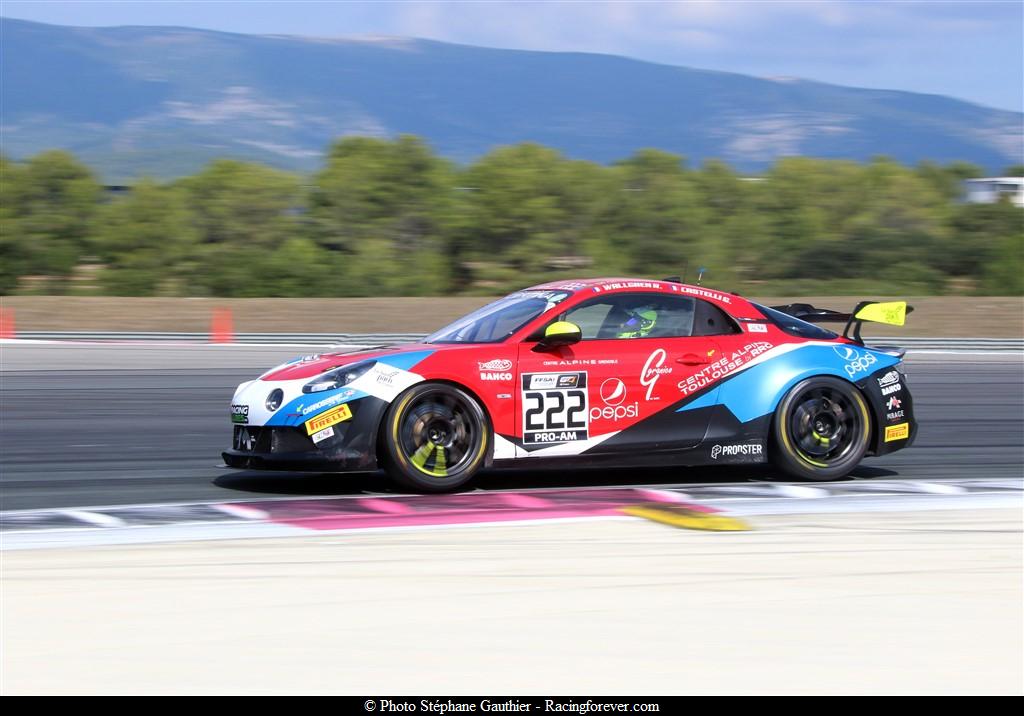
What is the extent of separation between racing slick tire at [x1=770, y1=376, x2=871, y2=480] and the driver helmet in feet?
3.28

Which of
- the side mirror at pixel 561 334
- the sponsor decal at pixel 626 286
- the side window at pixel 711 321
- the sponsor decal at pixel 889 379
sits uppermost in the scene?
the sponsor decal at pixel 626 286

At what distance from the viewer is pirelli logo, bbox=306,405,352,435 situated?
736 centimetres

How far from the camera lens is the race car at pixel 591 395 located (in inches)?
293

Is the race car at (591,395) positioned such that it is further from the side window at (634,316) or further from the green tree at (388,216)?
the green tree at (388,216)

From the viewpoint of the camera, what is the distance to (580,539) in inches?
248

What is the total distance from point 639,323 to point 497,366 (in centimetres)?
104

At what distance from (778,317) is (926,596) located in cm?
350

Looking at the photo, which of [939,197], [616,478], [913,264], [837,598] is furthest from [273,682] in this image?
[939,197]

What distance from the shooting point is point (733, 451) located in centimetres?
806

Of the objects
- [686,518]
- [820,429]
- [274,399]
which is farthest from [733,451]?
[274,399]


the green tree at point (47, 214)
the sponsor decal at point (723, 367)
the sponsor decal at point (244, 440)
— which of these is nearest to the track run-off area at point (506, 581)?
the sponsor decal at point (244, 440)

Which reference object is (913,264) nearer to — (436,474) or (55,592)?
(436,474)

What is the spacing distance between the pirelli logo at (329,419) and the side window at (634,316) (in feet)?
4.96

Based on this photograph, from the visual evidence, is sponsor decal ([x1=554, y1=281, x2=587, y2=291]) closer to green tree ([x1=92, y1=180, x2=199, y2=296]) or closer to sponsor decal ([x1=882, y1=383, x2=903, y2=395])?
sponsor decal ([x1=882, y1=383, x2=903, y2=395])
